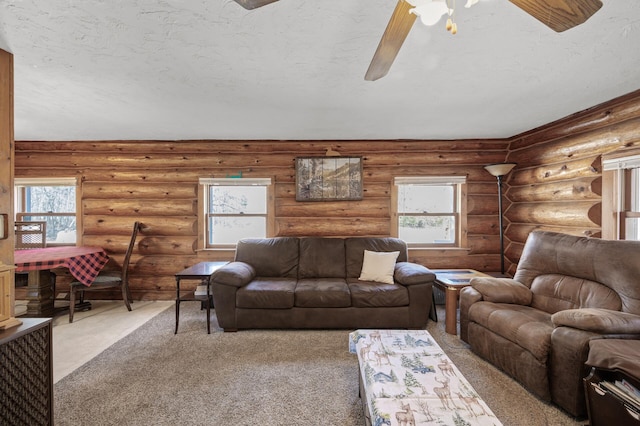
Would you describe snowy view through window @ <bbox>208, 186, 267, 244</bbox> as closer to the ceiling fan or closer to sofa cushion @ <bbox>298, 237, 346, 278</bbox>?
sofa cushion @ <bbox>298, 237, 346, 278</bbox>

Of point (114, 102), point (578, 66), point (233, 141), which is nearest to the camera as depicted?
point (578, 66)

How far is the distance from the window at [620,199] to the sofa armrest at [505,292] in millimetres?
1161

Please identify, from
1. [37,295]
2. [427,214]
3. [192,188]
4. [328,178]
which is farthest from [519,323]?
[37,295]

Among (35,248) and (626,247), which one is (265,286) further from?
(35,248)

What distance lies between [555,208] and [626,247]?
Answer: 4.53 feet

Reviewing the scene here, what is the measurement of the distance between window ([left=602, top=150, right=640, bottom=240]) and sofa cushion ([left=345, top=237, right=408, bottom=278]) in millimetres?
2092

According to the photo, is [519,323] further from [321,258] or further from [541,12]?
[321,258]

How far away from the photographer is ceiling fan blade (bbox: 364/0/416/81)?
1.20 meters

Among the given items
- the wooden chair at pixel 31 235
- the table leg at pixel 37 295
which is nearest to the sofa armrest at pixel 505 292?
the table leg at pixel 37 295

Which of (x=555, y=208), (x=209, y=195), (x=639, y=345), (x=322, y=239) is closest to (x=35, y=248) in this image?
(x=209, y=195)

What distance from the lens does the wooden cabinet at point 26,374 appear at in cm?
136

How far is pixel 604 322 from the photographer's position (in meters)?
1.78

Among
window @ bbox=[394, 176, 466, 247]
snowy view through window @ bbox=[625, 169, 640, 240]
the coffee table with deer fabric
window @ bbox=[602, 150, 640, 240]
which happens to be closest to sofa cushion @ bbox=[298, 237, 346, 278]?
window @ bbox=[394, 176, 466, 247]

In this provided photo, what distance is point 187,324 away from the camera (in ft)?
11.0
